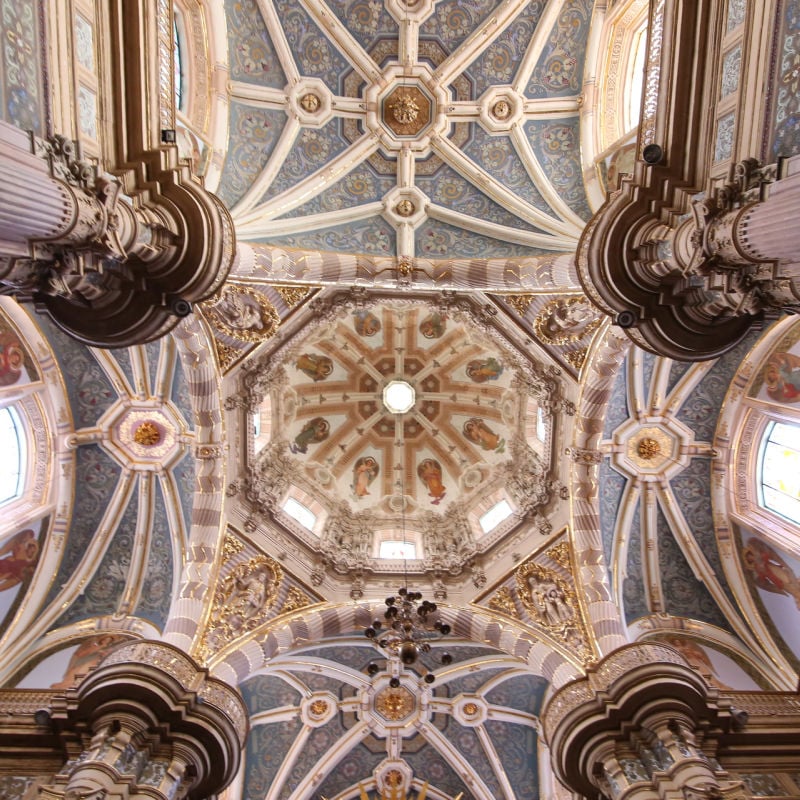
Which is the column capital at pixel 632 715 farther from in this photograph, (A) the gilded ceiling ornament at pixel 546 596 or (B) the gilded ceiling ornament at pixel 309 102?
(B) the gilded ceiling ornament at pixel 309 102

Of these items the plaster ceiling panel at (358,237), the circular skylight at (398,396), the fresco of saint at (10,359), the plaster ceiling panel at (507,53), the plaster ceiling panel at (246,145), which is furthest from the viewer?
the circular skylight at (398,396)

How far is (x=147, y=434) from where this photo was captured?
14023mm

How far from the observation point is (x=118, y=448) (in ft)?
45.3

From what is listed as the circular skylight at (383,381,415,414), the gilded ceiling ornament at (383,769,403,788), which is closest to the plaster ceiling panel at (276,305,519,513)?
the circular skylight at (383,381,415,414)

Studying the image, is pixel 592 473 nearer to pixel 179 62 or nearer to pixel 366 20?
pixel 366 20

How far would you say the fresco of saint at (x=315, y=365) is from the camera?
19.5 m

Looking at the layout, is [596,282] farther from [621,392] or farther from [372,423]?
[372,423]

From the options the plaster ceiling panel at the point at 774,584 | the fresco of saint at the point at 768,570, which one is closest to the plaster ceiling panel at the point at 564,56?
the plaster ceiling panel at the point at 774,584

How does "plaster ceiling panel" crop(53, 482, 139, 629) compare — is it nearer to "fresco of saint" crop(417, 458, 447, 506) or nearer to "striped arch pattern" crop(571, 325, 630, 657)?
"fresco of saint" crop(417, 458, 447, 506)

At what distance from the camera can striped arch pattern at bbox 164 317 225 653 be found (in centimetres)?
Answer: 1320

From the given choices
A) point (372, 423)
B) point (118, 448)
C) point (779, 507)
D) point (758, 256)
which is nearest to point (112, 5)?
point (758, 256)

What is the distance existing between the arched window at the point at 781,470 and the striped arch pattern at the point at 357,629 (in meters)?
5.00

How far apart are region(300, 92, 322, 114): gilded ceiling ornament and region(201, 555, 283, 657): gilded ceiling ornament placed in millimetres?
10198

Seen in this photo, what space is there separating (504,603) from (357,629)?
3410 millimetres
